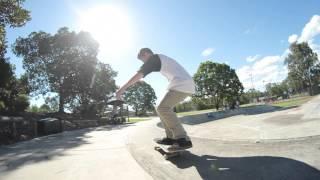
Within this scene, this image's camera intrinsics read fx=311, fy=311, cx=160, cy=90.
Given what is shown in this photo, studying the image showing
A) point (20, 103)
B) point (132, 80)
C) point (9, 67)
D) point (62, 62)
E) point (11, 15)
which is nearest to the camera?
point (132, 80)

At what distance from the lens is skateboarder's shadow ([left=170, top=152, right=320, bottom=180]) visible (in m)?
3.12

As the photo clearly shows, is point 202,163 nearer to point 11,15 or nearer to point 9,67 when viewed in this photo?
point 11,15

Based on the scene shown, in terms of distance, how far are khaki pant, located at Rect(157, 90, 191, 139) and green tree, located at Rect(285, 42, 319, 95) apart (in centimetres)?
8455

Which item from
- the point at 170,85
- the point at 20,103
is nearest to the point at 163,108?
the point at 170,85

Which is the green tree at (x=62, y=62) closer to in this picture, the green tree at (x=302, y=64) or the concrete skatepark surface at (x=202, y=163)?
the concrete skatepark surface at (x=202, y=163)

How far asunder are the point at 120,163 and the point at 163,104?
115 cm

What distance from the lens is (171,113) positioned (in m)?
4.98

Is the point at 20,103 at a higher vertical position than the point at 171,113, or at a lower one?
higher

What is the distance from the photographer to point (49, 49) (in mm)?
42594

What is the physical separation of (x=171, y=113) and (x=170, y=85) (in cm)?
45

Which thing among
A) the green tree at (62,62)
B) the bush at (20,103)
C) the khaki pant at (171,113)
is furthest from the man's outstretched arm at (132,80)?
the green tree at (62,62)

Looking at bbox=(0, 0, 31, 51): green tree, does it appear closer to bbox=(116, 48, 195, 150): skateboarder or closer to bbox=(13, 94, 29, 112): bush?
bbox=(116, 48, 195, 150): skateboarder

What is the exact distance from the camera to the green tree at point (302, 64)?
81.4m

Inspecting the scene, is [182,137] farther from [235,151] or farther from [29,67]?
[29,67]
